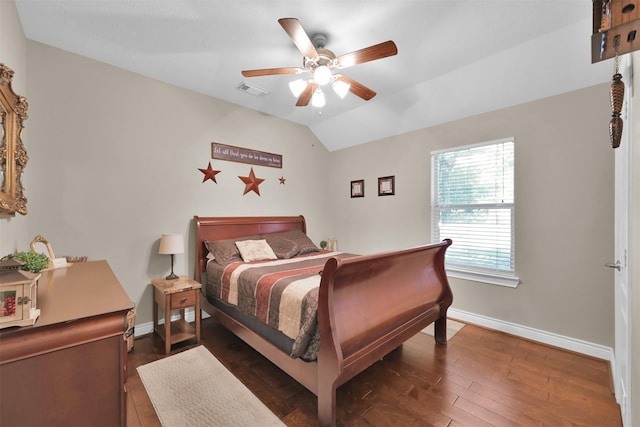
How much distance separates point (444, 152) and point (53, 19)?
4060 millimetres

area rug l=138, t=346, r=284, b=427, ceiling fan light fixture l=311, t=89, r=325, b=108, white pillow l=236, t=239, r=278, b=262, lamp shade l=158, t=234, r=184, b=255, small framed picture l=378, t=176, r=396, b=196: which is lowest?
area rug l=138, t=346, r=284, b=427

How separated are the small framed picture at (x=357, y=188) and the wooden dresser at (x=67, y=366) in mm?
3774

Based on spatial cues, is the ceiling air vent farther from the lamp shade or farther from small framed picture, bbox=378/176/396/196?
small framed picture, bbox=378/176/396/196

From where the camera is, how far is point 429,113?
3.43m

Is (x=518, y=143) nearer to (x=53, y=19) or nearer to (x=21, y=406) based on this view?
(x=21, y=406)

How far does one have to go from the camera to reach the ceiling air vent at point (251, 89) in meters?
3.12

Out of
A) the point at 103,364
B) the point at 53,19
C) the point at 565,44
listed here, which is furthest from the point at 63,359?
the point at 565,44

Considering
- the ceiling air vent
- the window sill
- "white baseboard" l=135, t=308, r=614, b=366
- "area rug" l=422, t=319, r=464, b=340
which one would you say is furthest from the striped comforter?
the ceiling air vent

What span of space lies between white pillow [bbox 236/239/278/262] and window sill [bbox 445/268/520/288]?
2288mm

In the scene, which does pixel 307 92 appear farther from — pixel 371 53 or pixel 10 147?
pixel 10 147

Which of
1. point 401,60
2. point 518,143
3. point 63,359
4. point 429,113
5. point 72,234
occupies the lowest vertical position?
point 63,359

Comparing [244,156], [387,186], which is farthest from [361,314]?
[244,156]

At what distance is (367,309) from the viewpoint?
184 centimetres

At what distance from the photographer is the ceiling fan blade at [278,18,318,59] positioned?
1.63 meters
